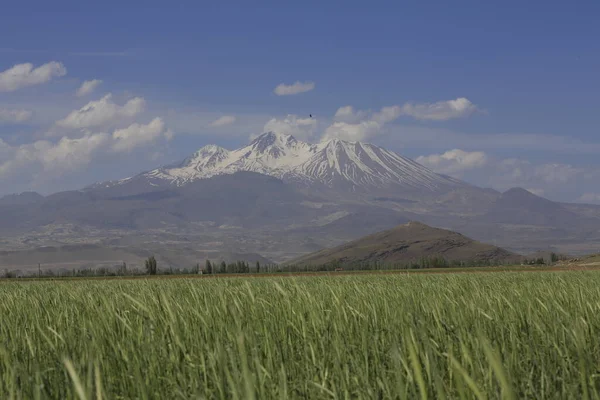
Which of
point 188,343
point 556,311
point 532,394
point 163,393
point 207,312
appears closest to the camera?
point 532,394

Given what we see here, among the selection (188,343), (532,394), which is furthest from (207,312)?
(532,394)

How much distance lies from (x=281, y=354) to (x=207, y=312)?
5.85 ft

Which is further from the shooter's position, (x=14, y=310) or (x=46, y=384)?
(x=14, y=310)

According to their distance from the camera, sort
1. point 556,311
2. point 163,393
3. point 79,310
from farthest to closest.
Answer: point 79,310
point 556,311
point 163,393

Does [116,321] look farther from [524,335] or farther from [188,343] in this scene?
[524,335]

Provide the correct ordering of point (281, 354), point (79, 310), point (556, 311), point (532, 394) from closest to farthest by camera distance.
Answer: point (532, 394)
point (281, 354)
point (556, 311)
point (79, 310)

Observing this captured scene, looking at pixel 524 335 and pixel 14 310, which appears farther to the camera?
pixel 14 310

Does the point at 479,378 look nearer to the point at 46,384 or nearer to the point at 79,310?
the point at 46,384

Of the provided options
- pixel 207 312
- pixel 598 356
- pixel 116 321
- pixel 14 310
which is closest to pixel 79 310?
pixel 14 310

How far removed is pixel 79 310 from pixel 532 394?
6943 millimetres

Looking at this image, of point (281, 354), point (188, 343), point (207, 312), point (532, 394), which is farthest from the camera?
point (207, 312)

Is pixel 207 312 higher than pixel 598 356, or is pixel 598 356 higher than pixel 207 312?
pixel 207 312

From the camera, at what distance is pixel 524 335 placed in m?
7.52

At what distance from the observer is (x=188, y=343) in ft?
23.7
